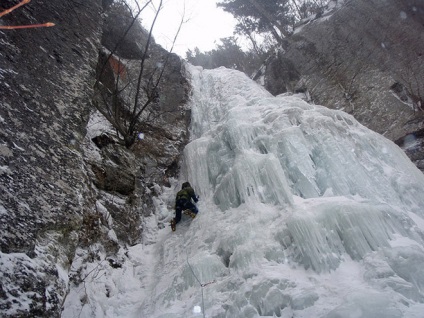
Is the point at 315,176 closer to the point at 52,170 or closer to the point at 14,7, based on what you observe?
the point at 52,170

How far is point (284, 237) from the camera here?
12.2ft

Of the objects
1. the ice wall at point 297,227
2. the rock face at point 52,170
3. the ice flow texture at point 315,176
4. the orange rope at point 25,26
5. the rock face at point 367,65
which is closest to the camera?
the rock face at point 52,170

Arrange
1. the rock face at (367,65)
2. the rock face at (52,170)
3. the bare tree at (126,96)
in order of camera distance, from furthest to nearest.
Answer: the rock face at (367,65) < the bare tree at (126,96) < the rock face at (52,170)

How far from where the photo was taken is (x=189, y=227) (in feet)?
16.7

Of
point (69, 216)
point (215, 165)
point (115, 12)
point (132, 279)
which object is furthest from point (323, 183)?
point (115, 12)

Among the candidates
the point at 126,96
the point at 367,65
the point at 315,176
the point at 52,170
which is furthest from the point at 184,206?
the point at 367,65

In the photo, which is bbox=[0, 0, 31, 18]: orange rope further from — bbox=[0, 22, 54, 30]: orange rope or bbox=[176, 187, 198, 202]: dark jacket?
bbox=[176, 187, 198, 202]: dark jacket

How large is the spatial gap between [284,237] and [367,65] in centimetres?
770

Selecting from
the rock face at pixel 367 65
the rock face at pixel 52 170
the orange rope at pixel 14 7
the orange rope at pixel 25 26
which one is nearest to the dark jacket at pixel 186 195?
the rock face at pixel 52 170

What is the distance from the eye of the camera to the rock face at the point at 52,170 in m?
1.93

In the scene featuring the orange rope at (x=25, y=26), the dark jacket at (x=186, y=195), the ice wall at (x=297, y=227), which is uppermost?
the orange rope at (x=25, y=26)

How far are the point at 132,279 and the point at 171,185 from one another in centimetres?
273

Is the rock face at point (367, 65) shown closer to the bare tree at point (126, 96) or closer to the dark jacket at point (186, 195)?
the dark jacket at point (186, 195)

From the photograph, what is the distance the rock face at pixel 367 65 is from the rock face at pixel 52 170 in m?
6.42
